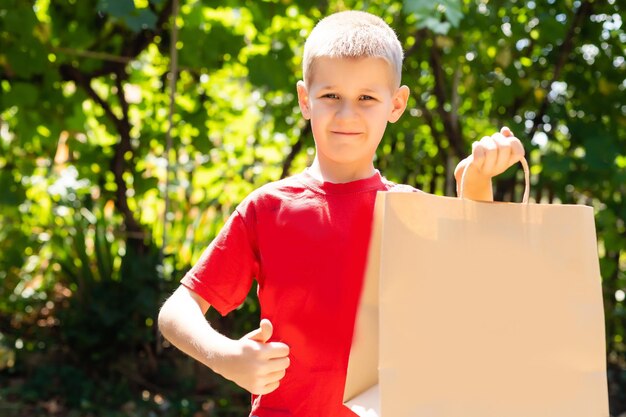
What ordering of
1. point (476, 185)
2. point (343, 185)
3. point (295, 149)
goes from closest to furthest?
point (476, 185)
point (343, 185)
point (295, 149)

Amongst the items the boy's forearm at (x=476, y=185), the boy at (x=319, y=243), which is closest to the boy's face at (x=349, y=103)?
the boy at (x=319, y=243)

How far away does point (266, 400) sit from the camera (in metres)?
1.48

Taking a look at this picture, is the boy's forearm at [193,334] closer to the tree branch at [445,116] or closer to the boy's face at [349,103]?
the boy's face at [349,103]

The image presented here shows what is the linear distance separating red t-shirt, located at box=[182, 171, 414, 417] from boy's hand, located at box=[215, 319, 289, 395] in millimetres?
162

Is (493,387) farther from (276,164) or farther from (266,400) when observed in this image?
(276,164)

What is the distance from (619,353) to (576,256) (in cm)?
373

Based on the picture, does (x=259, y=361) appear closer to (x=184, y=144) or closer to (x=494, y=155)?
(x=494, y=155)

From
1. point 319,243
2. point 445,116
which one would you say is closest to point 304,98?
point 319,243

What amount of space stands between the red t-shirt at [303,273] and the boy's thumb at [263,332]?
0.58 ft

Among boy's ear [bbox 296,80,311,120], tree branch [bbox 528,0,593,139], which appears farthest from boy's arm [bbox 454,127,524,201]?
tree branch [bbox 528,0,593,139]

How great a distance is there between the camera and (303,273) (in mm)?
1433

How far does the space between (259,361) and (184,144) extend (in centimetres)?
360

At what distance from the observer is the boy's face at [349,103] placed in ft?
4.63

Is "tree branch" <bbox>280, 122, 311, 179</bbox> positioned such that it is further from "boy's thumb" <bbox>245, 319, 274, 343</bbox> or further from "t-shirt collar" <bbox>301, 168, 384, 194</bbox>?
"boy's thumb" <bbox>245, 319, 274, 343</bbox>
